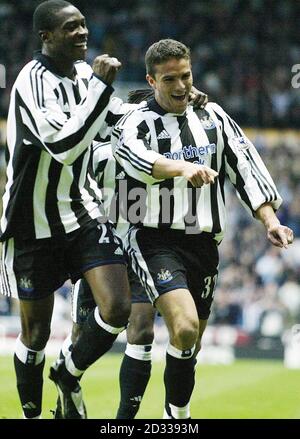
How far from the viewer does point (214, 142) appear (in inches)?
235

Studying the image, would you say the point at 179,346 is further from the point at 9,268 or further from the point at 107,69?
the point at 107,69

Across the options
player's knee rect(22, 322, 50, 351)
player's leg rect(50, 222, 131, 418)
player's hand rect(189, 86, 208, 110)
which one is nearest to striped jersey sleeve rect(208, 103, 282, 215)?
player's hand rect(189, 86, 208, 110)

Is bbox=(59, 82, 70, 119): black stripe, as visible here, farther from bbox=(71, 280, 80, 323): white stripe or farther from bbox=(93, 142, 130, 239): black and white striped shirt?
bbox=(71, 280, 80, 323): white stripe

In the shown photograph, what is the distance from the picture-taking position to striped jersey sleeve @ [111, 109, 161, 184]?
224 inches

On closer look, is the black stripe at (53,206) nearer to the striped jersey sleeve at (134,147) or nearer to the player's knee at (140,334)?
the striped jersey sleeve at (134,147)

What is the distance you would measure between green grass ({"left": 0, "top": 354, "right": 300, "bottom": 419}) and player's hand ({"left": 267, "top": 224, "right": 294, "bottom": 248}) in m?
2.20

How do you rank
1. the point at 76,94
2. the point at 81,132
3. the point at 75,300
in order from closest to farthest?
the point at 81,132, the point at 76,94, the point at 75,300

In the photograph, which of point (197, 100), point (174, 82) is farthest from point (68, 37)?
point (197, 100)

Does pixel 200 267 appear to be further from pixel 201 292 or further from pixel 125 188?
pixel 125 188

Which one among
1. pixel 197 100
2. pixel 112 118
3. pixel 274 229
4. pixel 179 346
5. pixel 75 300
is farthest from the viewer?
pixel 75 300

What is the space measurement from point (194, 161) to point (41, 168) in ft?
2.89

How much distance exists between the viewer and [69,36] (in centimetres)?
578

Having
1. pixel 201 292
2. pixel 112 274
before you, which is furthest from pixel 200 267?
pixel 112 274

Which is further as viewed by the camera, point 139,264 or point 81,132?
point 139,264
